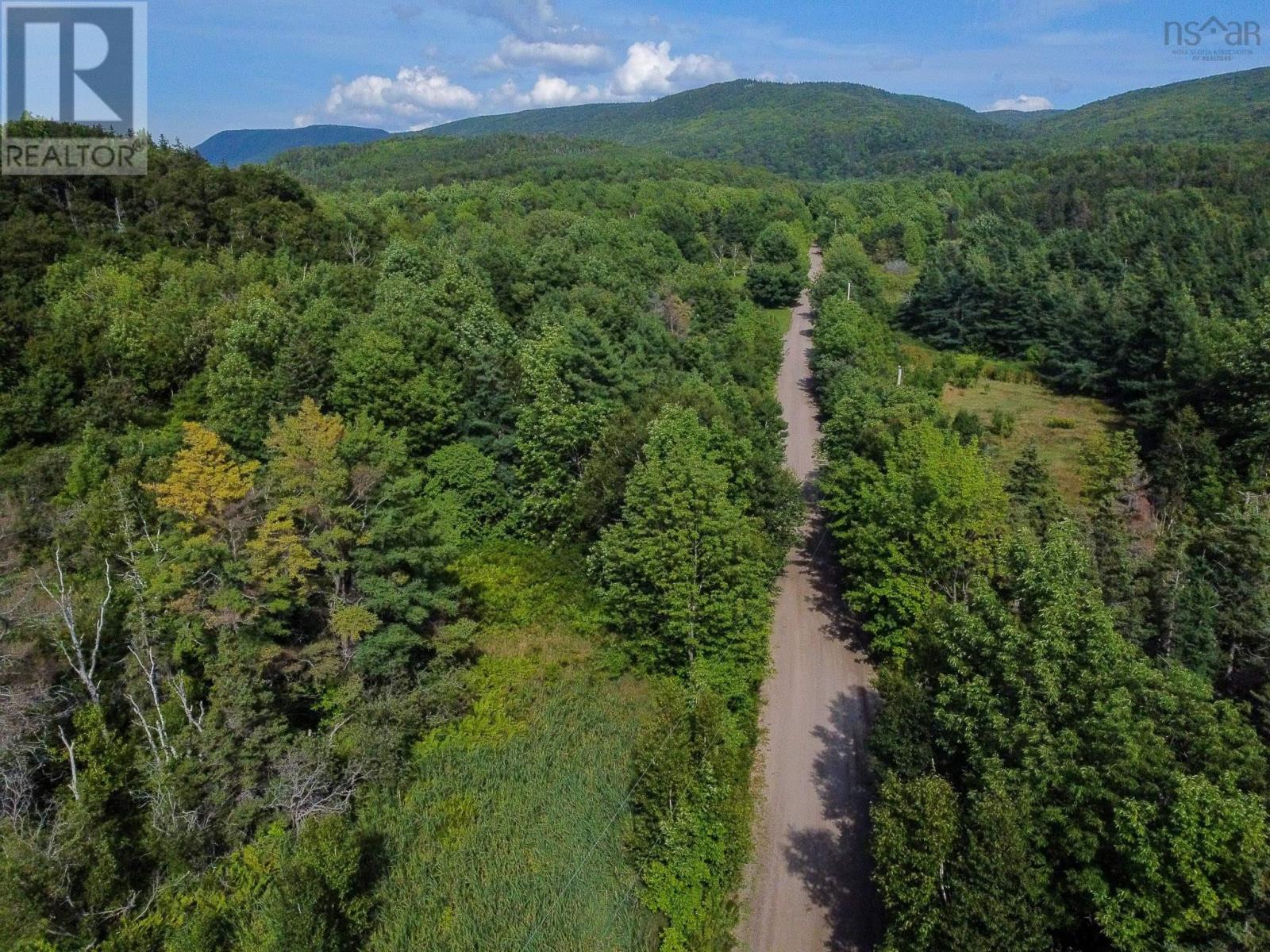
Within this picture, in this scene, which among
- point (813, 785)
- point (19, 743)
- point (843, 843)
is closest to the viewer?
point (19, 743)

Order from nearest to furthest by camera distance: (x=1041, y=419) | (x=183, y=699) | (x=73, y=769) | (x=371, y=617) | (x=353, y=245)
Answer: (x=73, y=769), (x=183, y=699), (x=371, y=617), (x=1041, y=419), (x=353, y=245)

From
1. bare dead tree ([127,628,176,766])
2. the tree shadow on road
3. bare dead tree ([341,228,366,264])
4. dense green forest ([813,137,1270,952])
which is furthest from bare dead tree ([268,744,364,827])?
bare dead tree ([341,228,366,264])

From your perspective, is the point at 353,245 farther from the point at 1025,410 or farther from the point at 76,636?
the point at 1025,410

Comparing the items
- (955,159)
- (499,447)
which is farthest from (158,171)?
(955,159)

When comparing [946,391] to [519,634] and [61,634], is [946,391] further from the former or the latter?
[61,634]

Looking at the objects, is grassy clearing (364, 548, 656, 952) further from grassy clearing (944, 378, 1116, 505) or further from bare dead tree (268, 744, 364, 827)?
grassy clearing (944, 378, 1116, 505)

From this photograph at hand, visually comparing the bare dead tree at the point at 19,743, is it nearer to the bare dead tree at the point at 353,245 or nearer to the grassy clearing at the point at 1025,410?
the grassy clearing at the point at 1025,410

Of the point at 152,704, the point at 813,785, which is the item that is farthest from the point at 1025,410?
the point at 152,704
